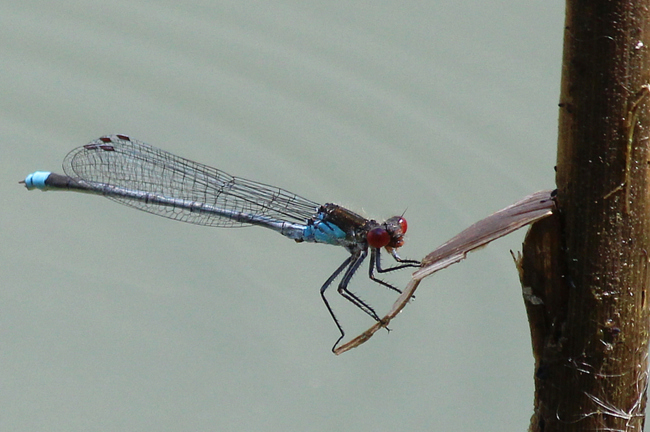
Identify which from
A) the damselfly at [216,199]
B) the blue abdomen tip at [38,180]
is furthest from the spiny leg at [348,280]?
the blue abdomen tip at [38,180]

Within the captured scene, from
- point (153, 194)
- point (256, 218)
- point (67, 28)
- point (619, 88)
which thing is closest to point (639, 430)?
point (619, 88)

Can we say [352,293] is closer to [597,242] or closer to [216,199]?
[216,199]

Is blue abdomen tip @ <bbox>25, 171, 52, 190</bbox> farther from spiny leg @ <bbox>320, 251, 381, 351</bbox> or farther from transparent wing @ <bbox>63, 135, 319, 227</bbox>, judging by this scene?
spiny leg @ <bbox>320, 251, 381, 351</bbox>

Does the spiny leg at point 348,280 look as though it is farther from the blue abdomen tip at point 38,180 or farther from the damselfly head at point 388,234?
the blue abdomen tip at point 38,180

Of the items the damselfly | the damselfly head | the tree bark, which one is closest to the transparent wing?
the damselfly

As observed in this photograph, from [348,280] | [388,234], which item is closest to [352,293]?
[348,280]

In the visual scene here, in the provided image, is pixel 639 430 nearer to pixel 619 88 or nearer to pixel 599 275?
pixel 599 275
